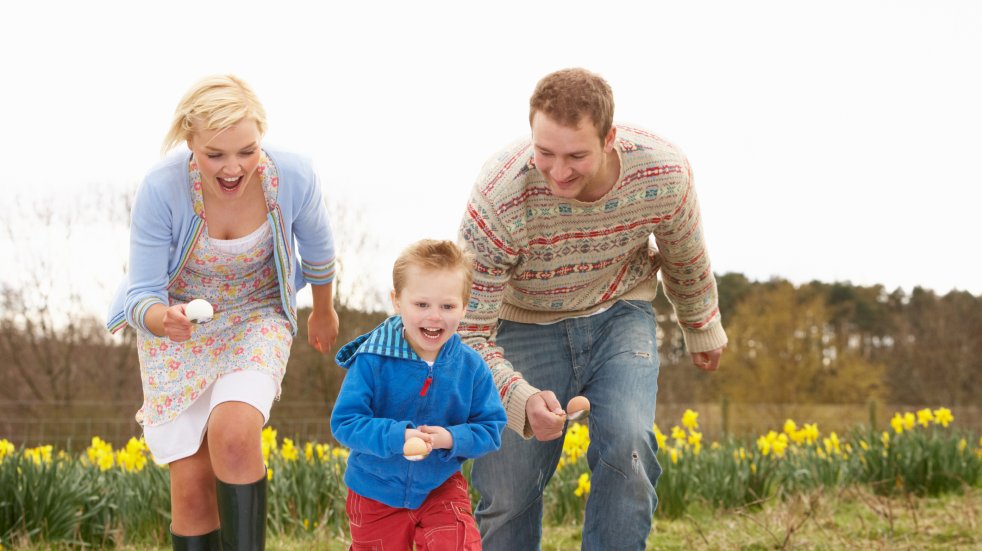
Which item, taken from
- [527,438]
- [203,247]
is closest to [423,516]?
[527,438]

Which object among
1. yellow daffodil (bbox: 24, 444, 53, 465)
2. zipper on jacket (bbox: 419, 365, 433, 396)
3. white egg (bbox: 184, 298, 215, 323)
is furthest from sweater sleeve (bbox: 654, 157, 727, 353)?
yellow daffodil (bbox: 24, 444, 53, 465)

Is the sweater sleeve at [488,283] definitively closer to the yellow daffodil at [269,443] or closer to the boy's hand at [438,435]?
the boy's hand at [438,435]

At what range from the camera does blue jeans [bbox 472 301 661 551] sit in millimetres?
2955

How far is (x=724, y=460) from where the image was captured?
591cm

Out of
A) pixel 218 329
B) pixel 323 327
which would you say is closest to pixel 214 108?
pixel 218 329

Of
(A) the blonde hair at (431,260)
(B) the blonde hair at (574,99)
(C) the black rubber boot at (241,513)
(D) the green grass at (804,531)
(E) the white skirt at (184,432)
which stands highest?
(B) the blonde hair at (574,99)

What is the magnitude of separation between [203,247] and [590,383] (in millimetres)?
1281

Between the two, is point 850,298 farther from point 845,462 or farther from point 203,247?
point 203,247

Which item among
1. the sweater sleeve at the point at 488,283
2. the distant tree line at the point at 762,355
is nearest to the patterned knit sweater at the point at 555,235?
the sweater sleeve at the point at 488,283

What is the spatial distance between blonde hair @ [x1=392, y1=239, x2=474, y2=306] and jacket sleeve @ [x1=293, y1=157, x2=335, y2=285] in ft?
2.34

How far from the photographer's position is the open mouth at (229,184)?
282cm

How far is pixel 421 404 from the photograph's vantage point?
253 cm

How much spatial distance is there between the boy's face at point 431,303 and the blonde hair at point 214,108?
2.39 ft

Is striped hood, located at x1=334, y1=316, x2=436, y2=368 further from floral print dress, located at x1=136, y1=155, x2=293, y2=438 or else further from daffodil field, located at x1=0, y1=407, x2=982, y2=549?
daffodil field, located at x1=0, y1=407, x2=982, y2=549
